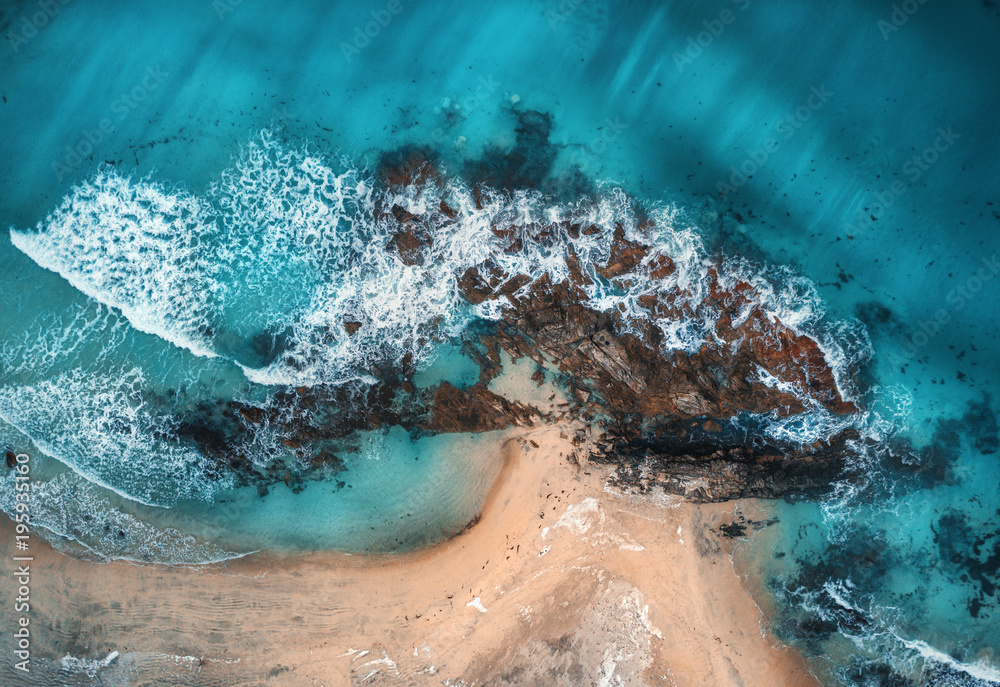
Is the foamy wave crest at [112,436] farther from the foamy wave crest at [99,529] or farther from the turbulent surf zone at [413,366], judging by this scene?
Result: the foamy wave crest at [99,529]

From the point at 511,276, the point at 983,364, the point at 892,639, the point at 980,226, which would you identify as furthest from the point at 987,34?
the point at 892,639

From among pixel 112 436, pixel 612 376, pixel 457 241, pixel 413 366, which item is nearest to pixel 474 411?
pixel 413 366

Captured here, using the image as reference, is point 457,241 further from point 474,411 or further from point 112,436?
point 112,436

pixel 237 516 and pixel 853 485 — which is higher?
pixel 853 485

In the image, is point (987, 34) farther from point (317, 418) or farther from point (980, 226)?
point (317, 418)

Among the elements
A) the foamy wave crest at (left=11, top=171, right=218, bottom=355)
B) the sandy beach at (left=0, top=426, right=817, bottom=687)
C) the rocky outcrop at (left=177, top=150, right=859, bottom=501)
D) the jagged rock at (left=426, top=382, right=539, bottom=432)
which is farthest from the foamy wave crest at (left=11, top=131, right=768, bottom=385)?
the sandy beach at (left=0, top=426, right=817, bottom=687)

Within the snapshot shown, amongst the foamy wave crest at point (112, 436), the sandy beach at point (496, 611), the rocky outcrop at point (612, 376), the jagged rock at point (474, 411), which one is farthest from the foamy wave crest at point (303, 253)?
the sandy beach at point (496, 611)
